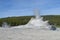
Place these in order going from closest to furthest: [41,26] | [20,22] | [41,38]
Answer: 1. [41,38]
2. [41,26]
3. [20,22]

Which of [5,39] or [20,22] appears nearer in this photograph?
[5,39]

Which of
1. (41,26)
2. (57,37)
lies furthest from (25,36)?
(41,26)

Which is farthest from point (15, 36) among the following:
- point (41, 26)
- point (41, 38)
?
point (41, 26)

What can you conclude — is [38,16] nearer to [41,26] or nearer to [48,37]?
[41,26]

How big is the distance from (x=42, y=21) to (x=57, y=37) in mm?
3936

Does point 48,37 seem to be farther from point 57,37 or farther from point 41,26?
point 41,26

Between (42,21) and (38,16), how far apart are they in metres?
0.41

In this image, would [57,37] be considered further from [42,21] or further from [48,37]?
[42,21]

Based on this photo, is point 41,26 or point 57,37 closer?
point 57,37

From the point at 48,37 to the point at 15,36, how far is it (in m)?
1.08

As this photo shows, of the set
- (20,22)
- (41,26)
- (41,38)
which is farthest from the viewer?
(20,22)

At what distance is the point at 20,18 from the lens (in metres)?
15.1

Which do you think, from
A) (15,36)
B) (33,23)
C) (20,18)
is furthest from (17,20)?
(15,36)

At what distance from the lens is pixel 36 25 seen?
11.2 meters
